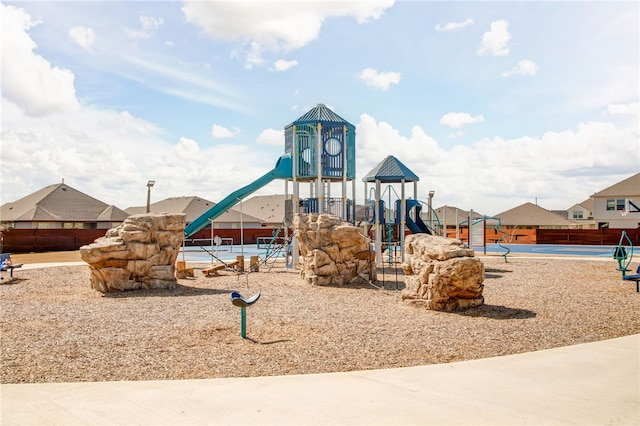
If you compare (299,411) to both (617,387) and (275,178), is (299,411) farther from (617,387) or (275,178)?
(275,178)

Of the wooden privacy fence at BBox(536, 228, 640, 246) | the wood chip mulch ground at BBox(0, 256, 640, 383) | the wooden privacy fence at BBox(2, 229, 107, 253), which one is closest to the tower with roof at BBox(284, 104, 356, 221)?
the wood chip mulch ground at BBox(0, 256, 640, 383)

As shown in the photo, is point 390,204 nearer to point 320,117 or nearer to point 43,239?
point 320,117

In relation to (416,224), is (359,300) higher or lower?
lower

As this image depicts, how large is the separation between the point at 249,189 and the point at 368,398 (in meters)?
21.6

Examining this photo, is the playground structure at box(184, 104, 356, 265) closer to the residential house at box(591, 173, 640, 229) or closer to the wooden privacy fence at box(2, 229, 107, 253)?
the wooden privacy fence at box(2, 229, 107, 253)

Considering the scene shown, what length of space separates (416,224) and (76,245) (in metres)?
26.8

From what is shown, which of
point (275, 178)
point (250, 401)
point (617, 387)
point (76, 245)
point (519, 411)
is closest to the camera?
point (519, 411)

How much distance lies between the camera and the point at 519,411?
5836 mm

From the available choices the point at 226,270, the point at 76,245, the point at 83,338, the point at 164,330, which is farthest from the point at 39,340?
the point at 76,245

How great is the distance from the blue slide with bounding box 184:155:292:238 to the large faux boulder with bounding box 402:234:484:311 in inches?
540

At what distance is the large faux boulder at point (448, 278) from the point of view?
12461 mm

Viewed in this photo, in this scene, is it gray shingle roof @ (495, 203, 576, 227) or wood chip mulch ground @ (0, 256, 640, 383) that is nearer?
wood chip mulch ground @ (0, 256, 640, 383)

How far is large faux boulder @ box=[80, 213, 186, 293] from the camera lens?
16438mm

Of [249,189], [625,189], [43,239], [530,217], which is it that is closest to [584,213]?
[530,217]
